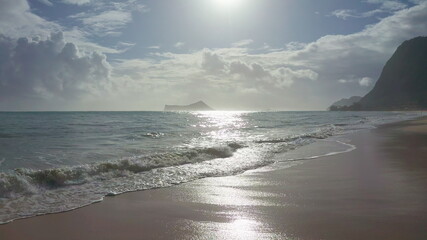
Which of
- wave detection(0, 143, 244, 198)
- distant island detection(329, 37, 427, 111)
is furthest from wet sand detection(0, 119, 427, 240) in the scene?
A: distant island detection(329, 37, 427, 111)

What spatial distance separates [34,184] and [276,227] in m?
7.31

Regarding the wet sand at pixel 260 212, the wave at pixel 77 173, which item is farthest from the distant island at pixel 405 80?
the wet sand at pixel 260 212

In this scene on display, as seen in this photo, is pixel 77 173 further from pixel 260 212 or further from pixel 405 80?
pixel 405 80

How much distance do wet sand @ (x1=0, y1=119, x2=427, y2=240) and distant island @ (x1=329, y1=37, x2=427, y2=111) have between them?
A: 170009mm

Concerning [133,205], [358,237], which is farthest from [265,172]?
[358,237]

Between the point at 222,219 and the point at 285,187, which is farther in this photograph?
the point at 285,187

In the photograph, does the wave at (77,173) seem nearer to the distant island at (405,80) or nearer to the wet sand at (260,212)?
the wet sand at (260,212)

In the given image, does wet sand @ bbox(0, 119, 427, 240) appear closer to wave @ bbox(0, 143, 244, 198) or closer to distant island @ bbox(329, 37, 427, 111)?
wave @ bbox(0, 143, 244, 198)

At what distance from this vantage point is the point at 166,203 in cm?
732

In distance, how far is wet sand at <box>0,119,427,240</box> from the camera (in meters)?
5.27

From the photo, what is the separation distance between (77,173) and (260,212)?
22.0ft

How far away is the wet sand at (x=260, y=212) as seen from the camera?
A: 208 inches

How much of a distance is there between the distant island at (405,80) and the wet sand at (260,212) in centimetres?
17001

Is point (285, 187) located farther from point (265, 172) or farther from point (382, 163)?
point (382, 163)
